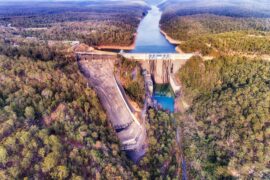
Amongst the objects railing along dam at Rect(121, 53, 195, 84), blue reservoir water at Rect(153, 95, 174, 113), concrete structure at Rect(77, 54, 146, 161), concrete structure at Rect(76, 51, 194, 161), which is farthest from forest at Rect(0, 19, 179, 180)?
railing along dam at Rect(121, 53, 195, 84)

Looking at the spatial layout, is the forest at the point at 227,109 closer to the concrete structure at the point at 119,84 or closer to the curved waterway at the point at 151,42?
the concrete structure at the point at 119,84

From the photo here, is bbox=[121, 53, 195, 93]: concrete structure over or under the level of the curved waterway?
under

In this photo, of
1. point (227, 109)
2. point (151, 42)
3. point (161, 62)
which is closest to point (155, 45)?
point (151, 42)

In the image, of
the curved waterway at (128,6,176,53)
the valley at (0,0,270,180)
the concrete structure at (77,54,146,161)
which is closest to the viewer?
the valley at (0,0,270,180)

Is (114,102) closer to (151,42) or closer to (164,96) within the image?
(164,96)

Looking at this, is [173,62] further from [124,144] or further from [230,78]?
[124,144]

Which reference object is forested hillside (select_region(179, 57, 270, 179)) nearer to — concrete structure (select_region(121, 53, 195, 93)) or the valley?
the valley
